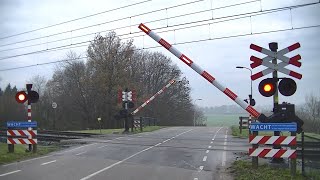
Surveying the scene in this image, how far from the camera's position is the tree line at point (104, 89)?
61688mm

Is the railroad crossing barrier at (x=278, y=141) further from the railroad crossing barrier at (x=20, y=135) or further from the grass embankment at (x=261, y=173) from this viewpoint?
the railroad crossing barrier at (x=20, y=135)

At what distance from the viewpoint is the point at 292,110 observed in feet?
40.9

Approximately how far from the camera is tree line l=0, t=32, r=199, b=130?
6169cm

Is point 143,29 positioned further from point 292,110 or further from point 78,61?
point 78,61

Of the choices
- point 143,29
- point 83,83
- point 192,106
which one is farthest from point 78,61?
point 143,29

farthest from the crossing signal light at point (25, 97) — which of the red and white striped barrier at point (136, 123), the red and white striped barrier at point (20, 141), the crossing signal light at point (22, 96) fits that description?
the red and white striped barrier at point (136, 123)

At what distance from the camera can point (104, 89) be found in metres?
61.4

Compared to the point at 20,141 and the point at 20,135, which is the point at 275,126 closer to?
the point at 20,141

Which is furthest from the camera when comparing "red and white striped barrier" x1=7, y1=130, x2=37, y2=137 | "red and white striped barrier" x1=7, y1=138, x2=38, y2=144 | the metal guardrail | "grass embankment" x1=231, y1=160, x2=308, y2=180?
the metal guardrail

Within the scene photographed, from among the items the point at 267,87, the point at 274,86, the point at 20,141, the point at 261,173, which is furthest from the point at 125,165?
the point at 20,141

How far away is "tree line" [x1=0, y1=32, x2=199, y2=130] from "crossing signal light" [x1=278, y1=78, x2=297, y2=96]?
125 ft

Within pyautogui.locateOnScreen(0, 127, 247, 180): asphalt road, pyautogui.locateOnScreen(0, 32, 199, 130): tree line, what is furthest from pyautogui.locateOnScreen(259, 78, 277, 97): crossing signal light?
pyautogui.locateOnScreen(0, 32, 199, 130): tree line

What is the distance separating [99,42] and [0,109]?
823 inches

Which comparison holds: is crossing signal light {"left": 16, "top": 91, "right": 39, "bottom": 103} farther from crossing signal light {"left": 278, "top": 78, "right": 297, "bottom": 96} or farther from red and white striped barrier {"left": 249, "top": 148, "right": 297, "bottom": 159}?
crossing signal light {"left": 278, "top": 78, "right": 297, "bottom": 96}
